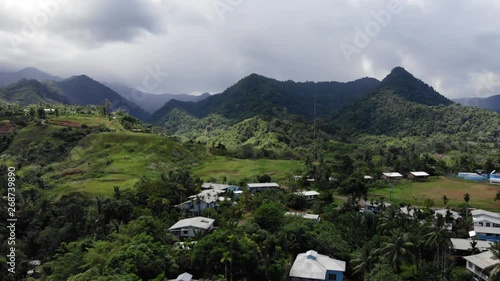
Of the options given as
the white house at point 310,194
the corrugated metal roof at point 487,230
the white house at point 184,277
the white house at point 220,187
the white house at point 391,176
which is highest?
the white house at point 391,176

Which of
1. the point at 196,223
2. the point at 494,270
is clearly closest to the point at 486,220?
the point at 494,270

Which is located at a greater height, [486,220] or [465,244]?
[486,220]

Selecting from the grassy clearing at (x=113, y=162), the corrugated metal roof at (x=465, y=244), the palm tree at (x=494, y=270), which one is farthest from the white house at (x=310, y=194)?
the palm tree at (x=494, y=270)

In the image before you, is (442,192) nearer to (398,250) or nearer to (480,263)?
(480,263)

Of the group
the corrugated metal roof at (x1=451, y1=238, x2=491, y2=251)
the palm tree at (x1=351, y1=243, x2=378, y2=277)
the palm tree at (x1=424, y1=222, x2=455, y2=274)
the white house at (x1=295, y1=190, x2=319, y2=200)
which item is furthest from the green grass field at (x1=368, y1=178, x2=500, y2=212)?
the palm tree at (x1=351, y1=243, x2=378, y2=277)

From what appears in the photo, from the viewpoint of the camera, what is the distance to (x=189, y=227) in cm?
4038

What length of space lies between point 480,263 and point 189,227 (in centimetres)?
2659

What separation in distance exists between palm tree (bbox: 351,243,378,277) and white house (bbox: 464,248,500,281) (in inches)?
320

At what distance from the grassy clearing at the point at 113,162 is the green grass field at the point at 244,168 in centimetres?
552

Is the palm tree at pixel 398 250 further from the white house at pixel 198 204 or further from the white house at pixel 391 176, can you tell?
the white house at pixel 391 176

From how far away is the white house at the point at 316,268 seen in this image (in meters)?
31.4

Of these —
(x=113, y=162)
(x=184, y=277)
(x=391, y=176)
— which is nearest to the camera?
(x=184, y=277)

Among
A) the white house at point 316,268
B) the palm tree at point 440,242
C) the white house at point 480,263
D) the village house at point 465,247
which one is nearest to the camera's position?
the white house at point 316,268

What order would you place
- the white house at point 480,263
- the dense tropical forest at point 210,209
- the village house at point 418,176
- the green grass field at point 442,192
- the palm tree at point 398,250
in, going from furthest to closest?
1. the village house at point 418,176
2. the green grass field at point 442,192
3. the palm tree at point 398,250
4. the white house at point 480,263
5. the dense tropical forest at point 210,209
